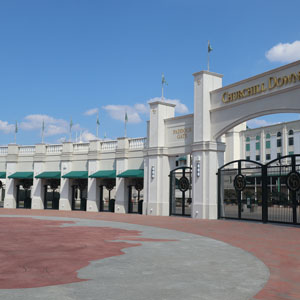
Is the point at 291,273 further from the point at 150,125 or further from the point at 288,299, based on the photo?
the point at 150,125

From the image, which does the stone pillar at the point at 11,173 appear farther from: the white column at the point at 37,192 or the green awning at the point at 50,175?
the green awning at the point at 50,175

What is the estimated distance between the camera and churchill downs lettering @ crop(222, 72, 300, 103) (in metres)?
20.7

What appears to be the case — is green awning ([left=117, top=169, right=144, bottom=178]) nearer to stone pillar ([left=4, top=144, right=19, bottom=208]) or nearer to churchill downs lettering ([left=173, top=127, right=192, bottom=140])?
churchill downs lettering ([left=173, top=127, right=192, bottom=140])

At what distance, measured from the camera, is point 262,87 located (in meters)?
22.5

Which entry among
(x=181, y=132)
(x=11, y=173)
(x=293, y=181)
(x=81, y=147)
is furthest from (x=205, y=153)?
(x=11, y=173)

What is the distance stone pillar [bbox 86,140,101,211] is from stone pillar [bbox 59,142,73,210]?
275 cm

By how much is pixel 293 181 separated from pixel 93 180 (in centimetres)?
2017

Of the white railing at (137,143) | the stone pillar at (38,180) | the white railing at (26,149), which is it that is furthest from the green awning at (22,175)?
the white railing at (137,143)

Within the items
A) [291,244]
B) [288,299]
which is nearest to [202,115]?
[291,244]

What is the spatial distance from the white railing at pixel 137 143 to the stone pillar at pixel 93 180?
3.86 m

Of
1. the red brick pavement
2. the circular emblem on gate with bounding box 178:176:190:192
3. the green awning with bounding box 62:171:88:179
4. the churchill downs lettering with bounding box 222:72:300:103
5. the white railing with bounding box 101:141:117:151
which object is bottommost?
the red brick pavement

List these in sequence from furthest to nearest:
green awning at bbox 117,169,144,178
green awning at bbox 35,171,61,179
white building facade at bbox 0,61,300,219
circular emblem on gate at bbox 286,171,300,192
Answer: green awning at bbox 35,171,61,179
green awning at bbox 117,169,144,178
white building facade at bbox 0,61,300,219
circular emblem on gate at bbox 286,171,300,192

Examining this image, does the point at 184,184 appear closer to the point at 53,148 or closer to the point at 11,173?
the point at 53,148

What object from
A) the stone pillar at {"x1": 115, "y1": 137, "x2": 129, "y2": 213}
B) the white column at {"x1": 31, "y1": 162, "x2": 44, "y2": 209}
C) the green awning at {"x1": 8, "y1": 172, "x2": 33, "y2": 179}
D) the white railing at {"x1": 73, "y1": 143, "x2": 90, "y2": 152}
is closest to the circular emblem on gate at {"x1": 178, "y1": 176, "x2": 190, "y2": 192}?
the stone pillar at {"x1": 115, "y1": 137, "x2": 129, "y2": 213}
